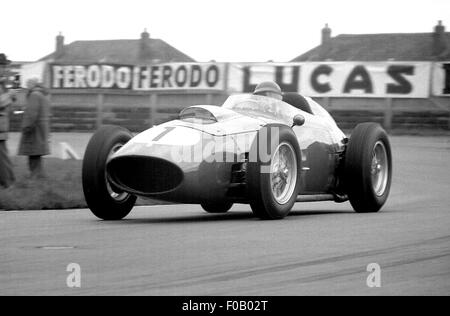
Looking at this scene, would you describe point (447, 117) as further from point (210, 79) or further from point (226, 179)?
point (226, 179)

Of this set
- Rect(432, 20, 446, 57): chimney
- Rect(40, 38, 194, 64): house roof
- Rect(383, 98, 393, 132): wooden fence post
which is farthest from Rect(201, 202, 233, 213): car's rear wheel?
Rect(40, 38, 194, 64): house roof

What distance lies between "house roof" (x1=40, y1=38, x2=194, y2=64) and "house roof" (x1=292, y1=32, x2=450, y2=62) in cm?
1348

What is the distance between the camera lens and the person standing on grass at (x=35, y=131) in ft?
50.4

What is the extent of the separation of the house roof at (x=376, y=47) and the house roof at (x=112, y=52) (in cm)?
1348

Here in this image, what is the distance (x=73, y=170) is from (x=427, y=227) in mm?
8812

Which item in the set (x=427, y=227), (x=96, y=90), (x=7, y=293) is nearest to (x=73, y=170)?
(x=427, y=227)

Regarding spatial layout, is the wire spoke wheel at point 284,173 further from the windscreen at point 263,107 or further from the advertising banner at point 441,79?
the advertising banner at point 441,79

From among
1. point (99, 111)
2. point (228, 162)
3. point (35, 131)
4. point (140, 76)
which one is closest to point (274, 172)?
point (228, 162)

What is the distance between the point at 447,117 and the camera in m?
34.4

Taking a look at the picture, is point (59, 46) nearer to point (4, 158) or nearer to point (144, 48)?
point (144, 48)

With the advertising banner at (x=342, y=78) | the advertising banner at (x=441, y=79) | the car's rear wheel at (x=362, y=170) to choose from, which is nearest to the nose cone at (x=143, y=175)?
the car's rear wheel at (x=362, y=170)

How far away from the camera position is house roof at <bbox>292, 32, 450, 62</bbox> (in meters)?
69.2

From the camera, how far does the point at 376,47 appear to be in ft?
234

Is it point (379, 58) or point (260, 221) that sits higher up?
point (379, 58)
